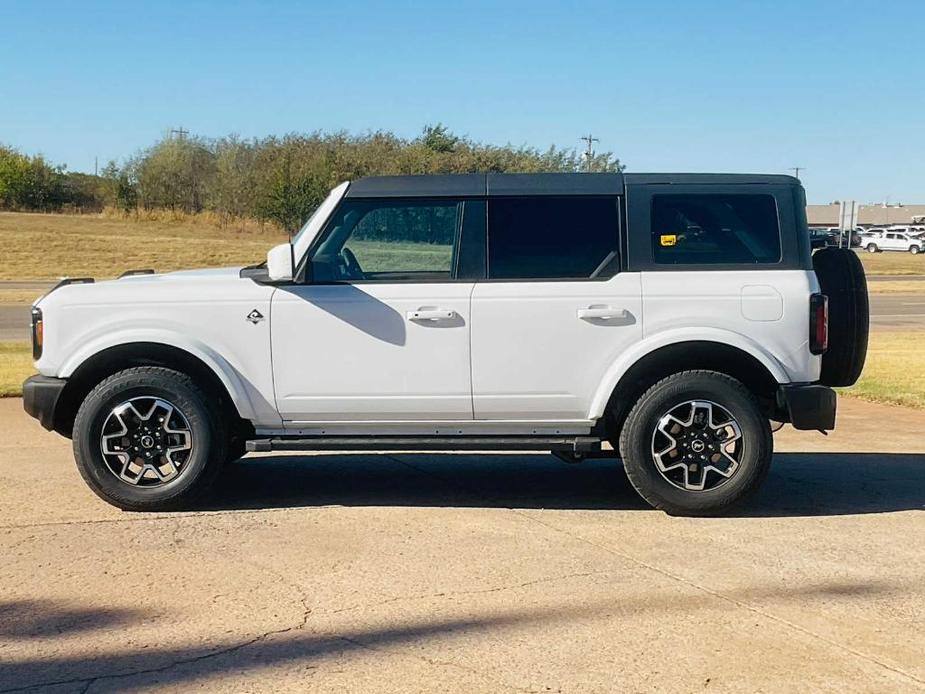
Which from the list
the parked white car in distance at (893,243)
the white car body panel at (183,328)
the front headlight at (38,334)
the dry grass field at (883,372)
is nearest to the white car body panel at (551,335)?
the white car body panel at (183,328)

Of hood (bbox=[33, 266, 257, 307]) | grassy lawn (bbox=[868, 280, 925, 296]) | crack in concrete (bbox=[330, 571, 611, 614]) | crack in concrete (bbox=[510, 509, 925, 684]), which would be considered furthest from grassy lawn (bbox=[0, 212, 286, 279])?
crack in concrete (bbox=[330, 571, 611, 614])

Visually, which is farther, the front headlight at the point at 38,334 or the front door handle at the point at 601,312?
the front headlight at the point at 38,334

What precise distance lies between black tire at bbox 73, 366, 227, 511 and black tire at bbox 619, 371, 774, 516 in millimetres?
2468

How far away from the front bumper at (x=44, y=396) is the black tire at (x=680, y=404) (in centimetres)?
336

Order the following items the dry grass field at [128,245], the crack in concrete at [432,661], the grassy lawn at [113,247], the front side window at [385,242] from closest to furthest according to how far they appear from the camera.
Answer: the crack in concrete at [432,661] → the front side window at [385,242] → the grassy lawn at [113,247] → the dry grass field at [128,245]

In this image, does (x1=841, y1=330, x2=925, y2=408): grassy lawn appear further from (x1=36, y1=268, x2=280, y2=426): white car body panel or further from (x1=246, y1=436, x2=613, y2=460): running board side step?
(x1=36, y1=268, x2=280, y2=426): white car body panel

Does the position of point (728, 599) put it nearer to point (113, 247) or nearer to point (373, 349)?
point (373, 349)

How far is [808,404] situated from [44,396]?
177 inches

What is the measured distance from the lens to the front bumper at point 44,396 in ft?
20.8

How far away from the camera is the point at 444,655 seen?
4188 mm

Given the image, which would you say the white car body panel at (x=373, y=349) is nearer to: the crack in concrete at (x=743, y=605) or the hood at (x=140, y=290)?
the hood at (x=140, y=290)

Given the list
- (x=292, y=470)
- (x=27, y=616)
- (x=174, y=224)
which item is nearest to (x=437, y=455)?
(x=292, y=470)

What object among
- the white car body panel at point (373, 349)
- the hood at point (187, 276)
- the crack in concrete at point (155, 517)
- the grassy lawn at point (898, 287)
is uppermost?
the hood at point (187, 276)

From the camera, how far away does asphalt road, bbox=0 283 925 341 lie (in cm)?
1861
